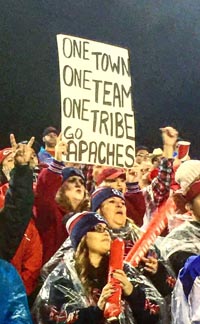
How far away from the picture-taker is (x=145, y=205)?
8.49 feet

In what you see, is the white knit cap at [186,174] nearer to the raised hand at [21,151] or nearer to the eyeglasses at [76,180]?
the eyeglasses at [76,180]

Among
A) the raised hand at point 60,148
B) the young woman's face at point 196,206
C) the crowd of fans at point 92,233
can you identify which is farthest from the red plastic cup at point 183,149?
the raised hand at point 60,148

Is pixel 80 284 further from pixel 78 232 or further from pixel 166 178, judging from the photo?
pixel 166 178

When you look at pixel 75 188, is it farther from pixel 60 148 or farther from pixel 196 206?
pixel 196 206

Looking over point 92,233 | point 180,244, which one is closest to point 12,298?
point 92,233

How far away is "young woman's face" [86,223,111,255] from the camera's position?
2.40 m

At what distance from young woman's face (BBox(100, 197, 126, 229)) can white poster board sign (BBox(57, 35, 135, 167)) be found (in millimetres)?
136

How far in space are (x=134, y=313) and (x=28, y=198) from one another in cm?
53

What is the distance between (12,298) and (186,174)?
898 mm

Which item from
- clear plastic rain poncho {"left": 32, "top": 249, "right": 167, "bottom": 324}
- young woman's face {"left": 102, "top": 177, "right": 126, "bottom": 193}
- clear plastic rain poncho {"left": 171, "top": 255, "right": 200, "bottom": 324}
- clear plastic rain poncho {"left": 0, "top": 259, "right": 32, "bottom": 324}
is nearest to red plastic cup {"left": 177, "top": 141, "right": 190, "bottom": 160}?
young woman's face {"left": 102, "top": 177, "right": 126, "bottom": 193}

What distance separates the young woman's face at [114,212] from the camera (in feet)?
8.17

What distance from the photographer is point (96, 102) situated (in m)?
2.56

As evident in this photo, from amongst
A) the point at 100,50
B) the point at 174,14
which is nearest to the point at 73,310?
the point at 100,50

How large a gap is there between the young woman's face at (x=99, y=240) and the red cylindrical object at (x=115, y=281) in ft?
0.08
